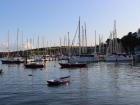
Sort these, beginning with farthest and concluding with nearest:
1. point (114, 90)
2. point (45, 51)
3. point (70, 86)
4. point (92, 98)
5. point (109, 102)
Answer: point (45, 51)
point (70, 86)
point (114, 90)
point (92, 98)
point (109, 102)

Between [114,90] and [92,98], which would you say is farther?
[114,90]

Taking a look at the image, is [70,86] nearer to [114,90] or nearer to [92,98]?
[114,90]

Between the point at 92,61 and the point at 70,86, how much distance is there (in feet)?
324

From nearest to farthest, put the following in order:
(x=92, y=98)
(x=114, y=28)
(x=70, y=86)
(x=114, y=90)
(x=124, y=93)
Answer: (x=92, y=98) → (x=124, y=93) → (x=114, y=90) → (x=70, y=86) → (x=114, y=28)

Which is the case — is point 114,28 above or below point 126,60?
above

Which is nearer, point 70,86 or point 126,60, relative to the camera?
point 70,86

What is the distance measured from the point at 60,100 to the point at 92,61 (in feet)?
369

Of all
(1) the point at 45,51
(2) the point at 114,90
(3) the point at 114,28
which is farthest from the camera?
(1) the point at 45,51

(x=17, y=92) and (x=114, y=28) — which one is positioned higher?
(x=114, y=28)

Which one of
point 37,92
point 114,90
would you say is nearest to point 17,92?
point 37,92

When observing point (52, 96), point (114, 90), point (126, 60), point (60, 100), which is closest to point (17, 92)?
point (52, 96)

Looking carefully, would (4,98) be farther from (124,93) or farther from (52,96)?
(124,93)

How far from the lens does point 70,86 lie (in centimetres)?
5488

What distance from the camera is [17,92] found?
159 ft
